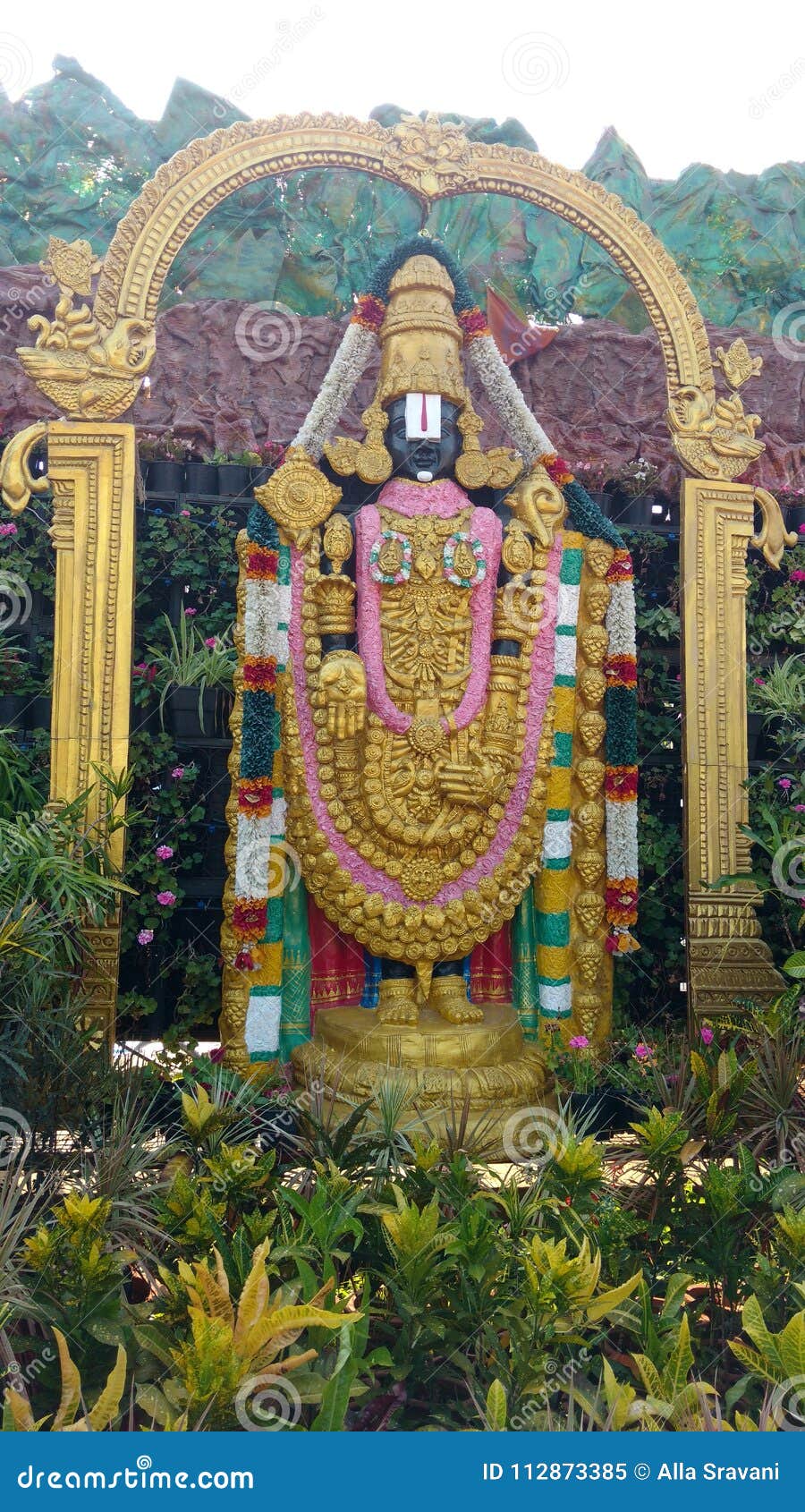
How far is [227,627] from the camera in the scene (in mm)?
6277

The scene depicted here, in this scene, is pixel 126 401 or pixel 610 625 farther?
pixel 610 625

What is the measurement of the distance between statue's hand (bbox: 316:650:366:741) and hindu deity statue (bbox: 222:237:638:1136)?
1 centimetres

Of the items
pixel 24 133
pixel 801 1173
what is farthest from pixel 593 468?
pixel 24 133

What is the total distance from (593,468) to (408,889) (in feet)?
→ 12.6

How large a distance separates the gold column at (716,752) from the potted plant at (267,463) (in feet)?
8.27

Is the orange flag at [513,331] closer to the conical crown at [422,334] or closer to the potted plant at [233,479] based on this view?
the potted plant at [233,479]

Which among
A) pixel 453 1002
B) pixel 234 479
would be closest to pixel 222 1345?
pixel 453 1002

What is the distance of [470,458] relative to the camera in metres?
5.42

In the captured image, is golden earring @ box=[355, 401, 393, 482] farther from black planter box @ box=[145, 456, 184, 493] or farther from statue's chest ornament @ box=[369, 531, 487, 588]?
black planter box @ box=[145, 456, 184, 493]

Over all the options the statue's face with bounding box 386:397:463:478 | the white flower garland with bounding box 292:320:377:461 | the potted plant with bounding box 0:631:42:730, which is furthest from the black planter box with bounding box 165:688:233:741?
the statue's face with bounding box 386:397:463:478

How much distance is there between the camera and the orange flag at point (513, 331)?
38.0ft

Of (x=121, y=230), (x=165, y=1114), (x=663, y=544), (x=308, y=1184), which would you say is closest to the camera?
(x=308, y=1184)

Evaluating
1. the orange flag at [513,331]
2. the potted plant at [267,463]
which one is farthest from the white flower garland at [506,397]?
the orange flag at [513,331]

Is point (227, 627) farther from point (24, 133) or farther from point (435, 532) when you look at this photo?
point (24, 133)
